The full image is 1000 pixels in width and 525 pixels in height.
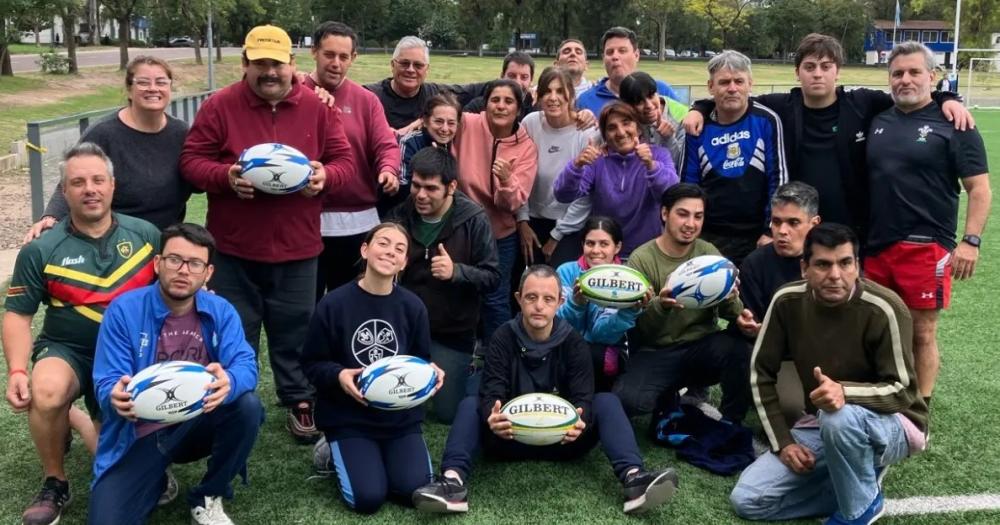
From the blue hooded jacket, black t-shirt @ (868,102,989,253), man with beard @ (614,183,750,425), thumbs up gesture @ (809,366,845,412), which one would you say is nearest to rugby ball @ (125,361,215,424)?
the blue hooded jacket

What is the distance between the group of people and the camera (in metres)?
3.65

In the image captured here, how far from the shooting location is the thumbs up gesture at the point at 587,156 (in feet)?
16.2

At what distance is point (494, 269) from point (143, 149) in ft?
6.58

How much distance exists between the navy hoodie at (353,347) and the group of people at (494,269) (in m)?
0.01

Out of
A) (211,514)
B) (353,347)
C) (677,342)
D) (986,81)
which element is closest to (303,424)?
(353,347)

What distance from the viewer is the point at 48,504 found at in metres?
3.72

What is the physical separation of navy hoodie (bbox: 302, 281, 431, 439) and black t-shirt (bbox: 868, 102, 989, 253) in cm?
276

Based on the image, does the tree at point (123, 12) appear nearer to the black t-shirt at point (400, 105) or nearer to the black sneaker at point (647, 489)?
the black t-shirt at point (400, 105)

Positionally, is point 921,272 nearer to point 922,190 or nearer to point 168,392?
point 922,190

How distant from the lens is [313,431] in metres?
4.64

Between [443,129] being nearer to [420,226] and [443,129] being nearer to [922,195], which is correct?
[420,226]

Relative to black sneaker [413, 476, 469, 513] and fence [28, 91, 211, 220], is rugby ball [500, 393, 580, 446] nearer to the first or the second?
black sneaker [413, 476, 469, 513]

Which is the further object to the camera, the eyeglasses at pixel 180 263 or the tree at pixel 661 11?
the tree at pixel 661 11

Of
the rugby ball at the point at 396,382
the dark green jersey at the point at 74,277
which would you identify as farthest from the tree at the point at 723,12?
the dark green jersey at the point at 74,277
